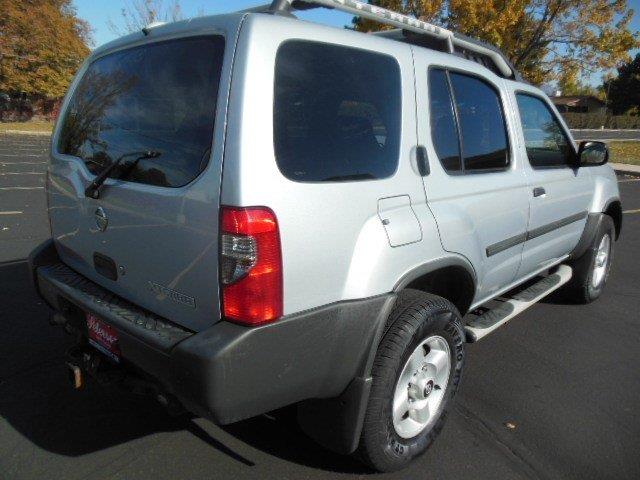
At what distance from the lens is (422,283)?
2.69 m

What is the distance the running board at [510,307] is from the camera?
301 centimetres

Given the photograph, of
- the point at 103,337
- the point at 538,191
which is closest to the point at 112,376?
the point at 103,337

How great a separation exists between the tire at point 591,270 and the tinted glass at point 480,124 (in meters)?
1.84

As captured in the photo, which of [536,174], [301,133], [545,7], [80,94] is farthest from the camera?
[545,7]

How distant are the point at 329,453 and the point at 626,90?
81.1 meters

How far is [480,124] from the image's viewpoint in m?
3.03

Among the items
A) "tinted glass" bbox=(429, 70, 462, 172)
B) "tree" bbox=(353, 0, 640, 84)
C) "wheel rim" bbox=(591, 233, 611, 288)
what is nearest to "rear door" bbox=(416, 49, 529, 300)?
"tinted glass" bbox=(429, 70, 462, 172)

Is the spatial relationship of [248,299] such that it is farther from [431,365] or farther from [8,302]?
[8,302]

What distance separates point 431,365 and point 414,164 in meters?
0.98

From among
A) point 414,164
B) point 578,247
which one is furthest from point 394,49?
point 578,247

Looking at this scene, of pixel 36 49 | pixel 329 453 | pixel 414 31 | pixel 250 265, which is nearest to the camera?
pixel 250 265

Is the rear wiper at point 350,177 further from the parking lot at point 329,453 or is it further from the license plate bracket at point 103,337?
the parking lot at point 329,453

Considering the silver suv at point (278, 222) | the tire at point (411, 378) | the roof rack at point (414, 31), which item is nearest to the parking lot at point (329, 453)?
the tire at point (411, 378)

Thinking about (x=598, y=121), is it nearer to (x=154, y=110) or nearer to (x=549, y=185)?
(x=549, y=185)
